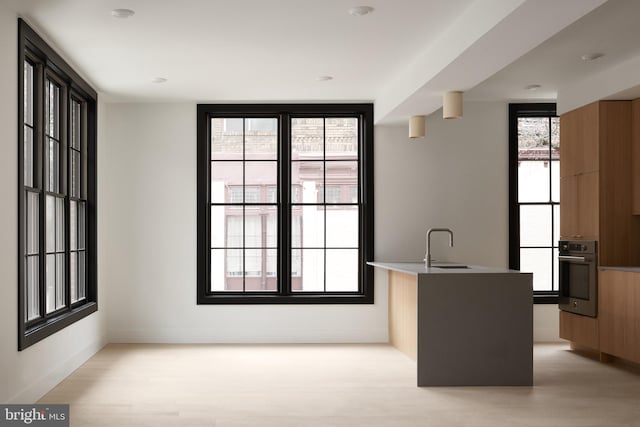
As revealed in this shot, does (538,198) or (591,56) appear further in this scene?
(538,198)

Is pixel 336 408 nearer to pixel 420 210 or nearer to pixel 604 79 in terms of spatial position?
pixel 420 210

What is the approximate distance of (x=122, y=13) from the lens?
4535 millimetres

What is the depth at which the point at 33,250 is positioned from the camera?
5.16m

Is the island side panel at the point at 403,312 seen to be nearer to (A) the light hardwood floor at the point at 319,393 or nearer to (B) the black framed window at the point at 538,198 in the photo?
(A) the light hardwood floor at the point at 319,393

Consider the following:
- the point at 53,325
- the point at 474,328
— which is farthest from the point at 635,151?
the point at 53,325

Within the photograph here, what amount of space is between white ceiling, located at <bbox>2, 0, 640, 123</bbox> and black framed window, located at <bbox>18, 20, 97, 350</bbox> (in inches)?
9.9

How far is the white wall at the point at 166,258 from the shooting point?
7.52m

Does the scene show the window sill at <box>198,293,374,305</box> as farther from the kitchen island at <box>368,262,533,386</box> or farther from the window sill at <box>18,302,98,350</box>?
the kitchen island at <box>368,262,533,386</box>

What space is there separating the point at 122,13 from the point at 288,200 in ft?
11.4

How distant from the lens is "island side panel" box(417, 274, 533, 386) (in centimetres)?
539

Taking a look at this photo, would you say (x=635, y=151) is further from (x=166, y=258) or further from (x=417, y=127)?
(x=166, y=258)

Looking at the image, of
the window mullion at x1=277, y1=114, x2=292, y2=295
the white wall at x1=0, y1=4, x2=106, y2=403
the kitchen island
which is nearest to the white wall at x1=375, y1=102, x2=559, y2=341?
the window mullion at x1=277, y1=114, x2=292, y2=295

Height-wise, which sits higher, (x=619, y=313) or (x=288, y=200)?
(x=288, y=200)

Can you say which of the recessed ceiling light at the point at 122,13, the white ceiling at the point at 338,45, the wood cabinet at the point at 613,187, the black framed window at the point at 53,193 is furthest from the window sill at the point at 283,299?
the recessed ceiling light at the point at 122,13
